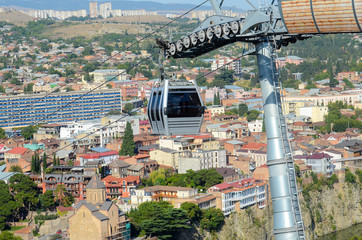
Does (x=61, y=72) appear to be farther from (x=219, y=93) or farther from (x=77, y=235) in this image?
(x=77, y=235)

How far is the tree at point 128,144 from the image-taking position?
4906 centimetres

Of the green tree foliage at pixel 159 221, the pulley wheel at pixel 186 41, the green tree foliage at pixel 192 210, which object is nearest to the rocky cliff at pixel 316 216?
the green tree foliage at pixel 192 210

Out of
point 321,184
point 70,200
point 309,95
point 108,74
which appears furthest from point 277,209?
point 108,74

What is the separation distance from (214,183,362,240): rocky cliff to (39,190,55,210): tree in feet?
25.9

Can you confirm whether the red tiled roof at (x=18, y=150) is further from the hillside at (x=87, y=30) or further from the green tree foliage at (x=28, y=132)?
the hillside at (x=87, y=30)

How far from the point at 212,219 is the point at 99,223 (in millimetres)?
5686

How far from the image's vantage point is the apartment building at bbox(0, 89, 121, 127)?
2923 inches

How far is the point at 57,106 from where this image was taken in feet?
253

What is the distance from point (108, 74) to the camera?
93438 mm

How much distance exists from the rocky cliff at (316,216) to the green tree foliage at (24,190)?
873cm

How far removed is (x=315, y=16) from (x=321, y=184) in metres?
35.3

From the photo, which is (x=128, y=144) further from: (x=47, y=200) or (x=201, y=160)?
(x=47, y=200)

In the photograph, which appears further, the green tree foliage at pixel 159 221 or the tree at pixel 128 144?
the tree at pixel 128 144

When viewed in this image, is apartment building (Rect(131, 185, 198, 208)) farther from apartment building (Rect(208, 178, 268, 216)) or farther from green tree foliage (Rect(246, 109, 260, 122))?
green tree foliage (Rect(246, 109, 260, 122))
